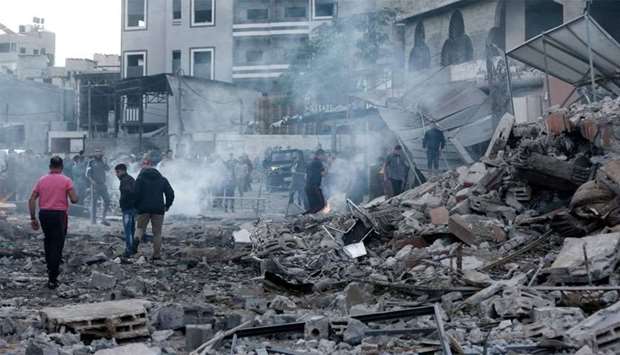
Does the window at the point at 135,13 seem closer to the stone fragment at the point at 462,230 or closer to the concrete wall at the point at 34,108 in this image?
the concrete wall at the point at 34,108

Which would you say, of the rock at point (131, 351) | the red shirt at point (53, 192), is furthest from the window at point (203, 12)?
the rock at point (131, 351)

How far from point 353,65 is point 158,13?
1909 centimetres

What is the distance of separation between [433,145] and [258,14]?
32084mm

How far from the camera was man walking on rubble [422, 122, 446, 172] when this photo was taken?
20766mm

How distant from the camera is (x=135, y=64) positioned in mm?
52219

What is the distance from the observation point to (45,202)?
9.90m

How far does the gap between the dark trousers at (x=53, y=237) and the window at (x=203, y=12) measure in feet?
137

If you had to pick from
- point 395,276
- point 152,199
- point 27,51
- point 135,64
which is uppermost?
point 27,51

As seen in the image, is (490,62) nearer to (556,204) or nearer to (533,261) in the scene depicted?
(556,204)

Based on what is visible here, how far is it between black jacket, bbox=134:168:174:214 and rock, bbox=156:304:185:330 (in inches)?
201

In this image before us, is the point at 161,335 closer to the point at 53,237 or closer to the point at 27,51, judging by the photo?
the point at 53,237

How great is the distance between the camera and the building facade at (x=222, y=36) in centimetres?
4988

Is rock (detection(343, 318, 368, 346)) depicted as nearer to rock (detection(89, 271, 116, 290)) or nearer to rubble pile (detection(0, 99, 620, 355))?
rubble pile (detection(0, 99, 620, 355))

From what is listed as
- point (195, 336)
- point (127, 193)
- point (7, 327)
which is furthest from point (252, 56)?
point (195, 336)
